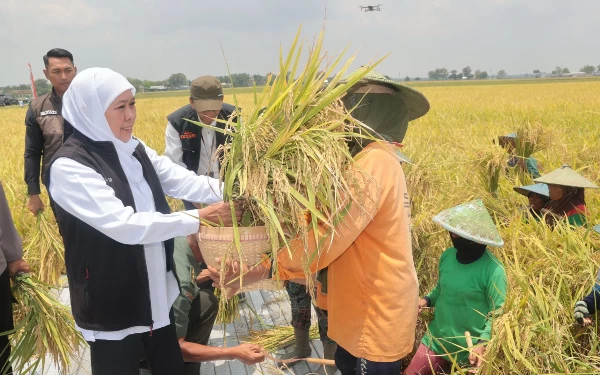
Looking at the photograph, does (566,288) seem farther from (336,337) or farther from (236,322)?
(236,322)

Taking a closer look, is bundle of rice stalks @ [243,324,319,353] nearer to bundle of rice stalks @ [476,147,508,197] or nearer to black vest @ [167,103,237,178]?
black vest @ [167,103,237,178]

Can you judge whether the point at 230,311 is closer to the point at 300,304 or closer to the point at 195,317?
the point at 300,304

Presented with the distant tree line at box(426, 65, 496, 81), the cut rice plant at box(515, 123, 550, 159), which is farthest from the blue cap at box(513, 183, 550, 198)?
the distant tree line at box(426, 65, 496, 81)

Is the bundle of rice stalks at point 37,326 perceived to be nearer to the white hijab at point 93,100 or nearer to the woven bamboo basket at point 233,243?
the white hijab at point 93,100

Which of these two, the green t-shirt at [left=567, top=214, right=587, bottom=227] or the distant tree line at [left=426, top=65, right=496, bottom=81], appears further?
the distant tree line at [left=426, top=65, right=496, bottom=81]

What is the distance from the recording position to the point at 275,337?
9.27 feet

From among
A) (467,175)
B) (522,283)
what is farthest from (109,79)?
(467,175)

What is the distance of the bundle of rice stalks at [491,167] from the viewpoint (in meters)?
3.71

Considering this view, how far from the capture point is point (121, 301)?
1.59 m

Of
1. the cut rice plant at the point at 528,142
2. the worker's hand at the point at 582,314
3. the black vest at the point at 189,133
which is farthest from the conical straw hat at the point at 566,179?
the black vest at the point at 189,133

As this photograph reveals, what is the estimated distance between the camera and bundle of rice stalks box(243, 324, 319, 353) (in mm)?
2783

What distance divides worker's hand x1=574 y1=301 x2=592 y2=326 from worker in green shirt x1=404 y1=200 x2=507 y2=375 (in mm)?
267

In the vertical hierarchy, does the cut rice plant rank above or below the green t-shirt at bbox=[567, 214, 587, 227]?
above

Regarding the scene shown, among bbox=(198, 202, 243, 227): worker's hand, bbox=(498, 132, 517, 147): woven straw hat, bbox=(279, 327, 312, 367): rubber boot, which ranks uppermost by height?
bbox=(198, 202, 243, 227): worker's hand
